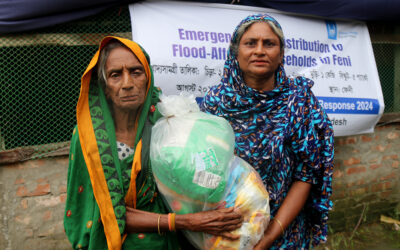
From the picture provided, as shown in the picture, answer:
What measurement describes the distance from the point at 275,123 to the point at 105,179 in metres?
0.85

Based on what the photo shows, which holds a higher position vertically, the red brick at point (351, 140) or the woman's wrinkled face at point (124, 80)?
the woman's wrinkled face at point (124, 80)

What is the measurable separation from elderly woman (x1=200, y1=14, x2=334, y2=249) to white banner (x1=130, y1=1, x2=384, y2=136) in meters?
0.97

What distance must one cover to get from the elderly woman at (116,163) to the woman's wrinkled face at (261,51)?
1.67ft

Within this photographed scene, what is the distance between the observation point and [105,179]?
57.7 inches

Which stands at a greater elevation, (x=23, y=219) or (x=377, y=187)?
(x=23, y=219)

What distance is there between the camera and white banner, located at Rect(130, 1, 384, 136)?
266 centimetres

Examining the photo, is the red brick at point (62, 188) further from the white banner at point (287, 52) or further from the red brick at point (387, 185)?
the red brick at point (387, 185)

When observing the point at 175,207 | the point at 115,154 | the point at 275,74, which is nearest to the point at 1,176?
the point at 115,154

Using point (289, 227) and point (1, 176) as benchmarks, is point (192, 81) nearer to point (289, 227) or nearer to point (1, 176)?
point (289, 227)

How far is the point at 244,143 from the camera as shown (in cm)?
169

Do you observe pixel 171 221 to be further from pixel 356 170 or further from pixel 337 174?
pixel 356 170

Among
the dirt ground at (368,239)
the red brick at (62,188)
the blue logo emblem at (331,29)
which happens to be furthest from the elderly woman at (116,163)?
the dirt ground at (368,239)

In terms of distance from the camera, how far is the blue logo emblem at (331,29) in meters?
3.39

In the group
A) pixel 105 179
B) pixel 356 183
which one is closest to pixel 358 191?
pixel 356 183
